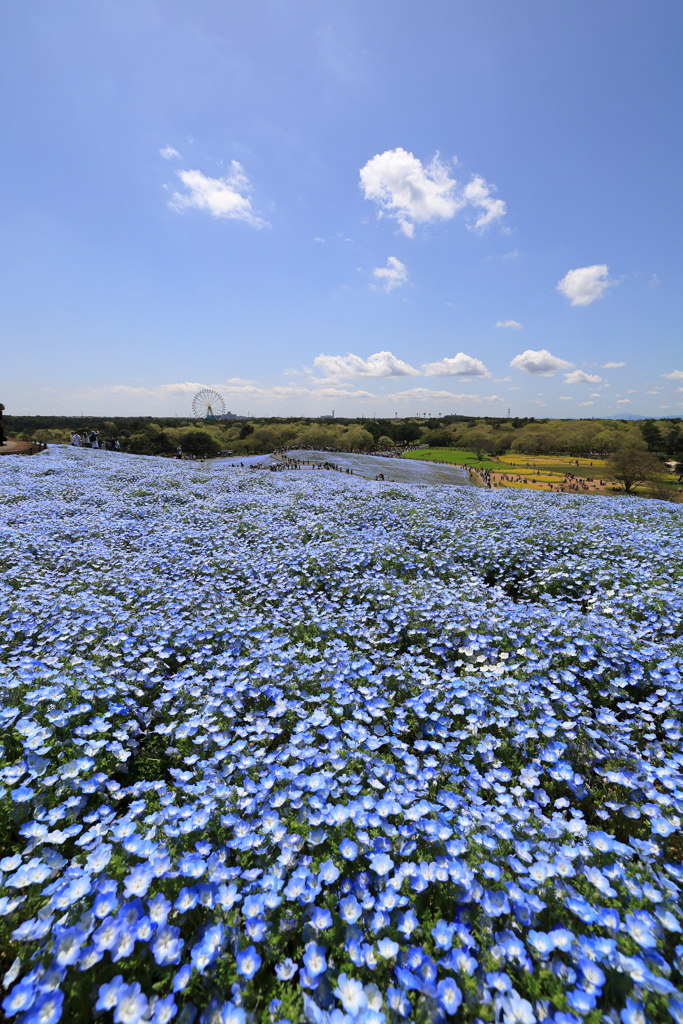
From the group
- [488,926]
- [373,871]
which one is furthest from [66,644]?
[488,926]

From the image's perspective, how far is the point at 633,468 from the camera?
43031 millimetres

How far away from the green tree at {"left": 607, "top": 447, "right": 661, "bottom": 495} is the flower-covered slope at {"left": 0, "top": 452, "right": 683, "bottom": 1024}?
44.2 meters

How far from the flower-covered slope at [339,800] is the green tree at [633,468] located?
145 ft

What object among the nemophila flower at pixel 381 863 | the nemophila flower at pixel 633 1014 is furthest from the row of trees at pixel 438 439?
the nemophila flower at pixel 633 1014

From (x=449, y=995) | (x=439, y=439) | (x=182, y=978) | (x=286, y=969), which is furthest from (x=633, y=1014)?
(x=439, y=439)

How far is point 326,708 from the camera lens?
12.5 feet

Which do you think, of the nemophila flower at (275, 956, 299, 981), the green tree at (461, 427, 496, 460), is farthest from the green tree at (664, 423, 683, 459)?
the nemophila flower at (275, 956, 299, 981)

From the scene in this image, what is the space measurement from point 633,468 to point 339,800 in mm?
50952

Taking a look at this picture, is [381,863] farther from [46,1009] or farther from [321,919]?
[46,1009]

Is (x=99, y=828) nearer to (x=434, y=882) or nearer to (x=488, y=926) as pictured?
(x=434, y=882)

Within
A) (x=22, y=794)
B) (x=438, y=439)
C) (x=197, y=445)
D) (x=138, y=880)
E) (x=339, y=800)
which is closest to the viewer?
(x=138, y=880)

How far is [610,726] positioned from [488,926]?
7.91 feet

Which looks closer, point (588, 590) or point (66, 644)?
point (66, 644)

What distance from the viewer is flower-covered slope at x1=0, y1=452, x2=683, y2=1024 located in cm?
188
